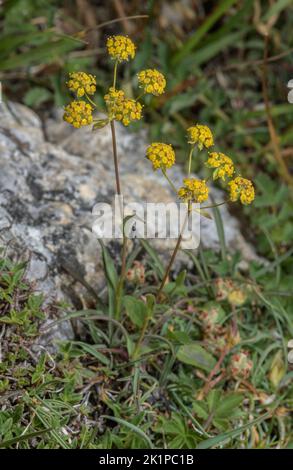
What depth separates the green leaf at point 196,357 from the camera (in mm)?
2404

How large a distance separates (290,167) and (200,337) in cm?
135

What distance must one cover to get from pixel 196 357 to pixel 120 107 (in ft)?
3.24

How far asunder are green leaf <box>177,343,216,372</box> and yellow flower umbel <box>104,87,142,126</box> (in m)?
0.90

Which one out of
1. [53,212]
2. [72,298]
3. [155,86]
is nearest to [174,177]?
[53,212]

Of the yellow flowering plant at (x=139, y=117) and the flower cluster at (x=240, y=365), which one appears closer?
the yellow flowering plant at (x=139, y=117)

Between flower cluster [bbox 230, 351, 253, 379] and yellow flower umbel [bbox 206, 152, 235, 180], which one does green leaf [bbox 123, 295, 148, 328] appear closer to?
flower cluster [bbox 230, 351, 253, 379]

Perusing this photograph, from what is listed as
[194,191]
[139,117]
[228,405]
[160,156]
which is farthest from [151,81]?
[228,405]

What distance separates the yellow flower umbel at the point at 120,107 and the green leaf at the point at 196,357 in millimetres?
904

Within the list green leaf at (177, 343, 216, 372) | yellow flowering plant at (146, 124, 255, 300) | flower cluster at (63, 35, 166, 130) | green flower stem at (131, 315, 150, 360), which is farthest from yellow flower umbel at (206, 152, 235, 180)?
green leaf at (177, 343, 216, 372)

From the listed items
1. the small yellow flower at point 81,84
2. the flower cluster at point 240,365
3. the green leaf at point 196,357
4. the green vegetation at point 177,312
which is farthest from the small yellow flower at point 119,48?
the flower cluster at point 240,365

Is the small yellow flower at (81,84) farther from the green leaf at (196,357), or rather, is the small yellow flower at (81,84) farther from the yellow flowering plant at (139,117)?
the green leaf at (196,357)

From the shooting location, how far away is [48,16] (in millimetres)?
3189

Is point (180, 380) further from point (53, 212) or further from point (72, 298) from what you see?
point (53, 212)

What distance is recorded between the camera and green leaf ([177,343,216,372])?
7.89 ft
